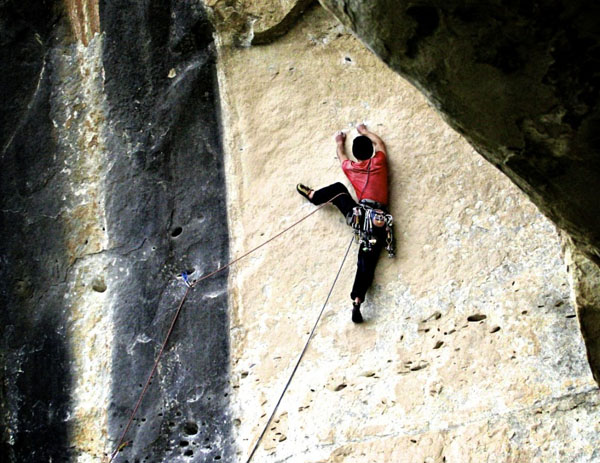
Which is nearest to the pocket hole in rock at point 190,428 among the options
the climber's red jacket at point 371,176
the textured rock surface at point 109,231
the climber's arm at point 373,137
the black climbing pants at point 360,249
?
the textured rock surface at point 109,231

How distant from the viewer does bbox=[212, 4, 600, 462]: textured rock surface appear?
475 cm

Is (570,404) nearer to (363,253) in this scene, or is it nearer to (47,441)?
(363,253)

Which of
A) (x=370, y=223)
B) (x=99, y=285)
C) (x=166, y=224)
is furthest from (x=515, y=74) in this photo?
(x=99, y=285)

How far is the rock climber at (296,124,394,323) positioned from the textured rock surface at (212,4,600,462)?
0.09 meters

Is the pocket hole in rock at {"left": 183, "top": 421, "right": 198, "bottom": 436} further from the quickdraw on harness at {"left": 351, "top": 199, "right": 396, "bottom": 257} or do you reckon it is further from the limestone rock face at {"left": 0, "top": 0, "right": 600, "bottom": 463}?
the quickdraw on harness at {"left": 351, "top": 199, "right": 396, "bottom": 257}

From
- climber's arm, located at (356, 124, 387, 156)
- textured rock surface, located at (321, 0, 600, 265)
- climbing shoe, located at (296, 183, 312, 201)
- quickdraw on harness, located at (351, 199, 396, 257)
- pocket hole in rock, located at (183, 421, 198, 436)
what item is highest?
textured rock surface, located at (321, 0, 600, 265)

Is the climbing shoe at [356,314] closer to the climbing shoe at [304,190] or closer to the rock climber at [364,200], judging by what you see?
the rock climber at [364,200]

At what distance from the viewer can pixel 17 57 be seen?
6.04m

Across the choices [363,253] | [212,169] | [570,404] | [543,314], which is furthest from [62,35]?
[570,404]

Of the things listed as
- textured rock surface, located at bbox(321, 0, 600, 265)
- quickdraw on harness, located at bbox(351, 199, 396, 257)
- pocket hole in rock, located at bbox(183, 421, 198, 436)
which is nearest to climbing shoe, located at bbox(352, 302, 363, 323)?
quickdraw on harness, located at bbox(351, 199, 396, 257)

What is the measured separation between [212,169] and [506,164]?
298 cm

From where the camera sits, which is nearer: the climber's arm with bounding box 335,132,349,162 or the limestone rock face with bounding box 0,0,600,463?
the limestone rock face with bounding box 0,0,600,463

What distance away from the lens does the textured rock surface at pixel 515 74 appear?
255 centimetres

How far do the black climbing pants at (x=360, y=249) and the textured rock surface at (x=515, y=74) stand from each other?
2.21m
